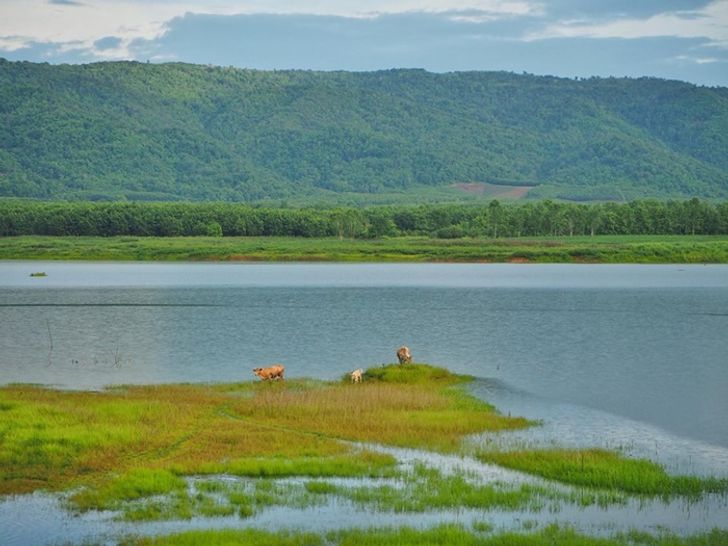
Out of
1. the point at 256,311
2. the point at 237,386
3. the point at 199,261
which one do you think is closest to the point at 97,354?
the point at 237,386

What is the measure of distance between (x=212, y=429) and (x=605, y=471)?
10666 mm

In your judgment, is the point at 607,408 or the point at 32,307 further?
the point at 32,307

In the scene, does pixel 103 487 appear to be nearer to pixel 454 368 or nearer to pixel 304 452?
pixel 304 452

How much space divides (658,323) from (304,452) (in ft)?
137

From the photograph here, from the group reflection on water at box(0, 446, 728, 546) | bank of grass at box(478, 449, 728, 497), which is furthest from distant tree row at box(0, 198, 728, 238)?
reflection on water at box(0, 446, 728, 546)

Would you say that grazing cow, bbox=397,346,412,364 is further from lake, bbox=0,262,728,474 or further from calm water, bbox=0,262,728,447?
lake, bbox=0,262,728,474

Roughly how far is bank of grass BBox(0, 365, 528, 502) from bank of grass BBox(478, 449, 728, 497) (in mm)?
2416

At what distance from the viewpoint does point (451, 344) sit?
2066 inches

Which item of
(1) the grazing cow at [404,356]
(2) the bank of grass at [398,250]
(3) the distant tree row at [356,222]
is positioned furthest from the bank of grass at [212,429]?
(3) the distant tree row at [356,222]

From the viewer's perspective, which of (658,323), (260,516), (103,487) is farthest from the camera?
(658,323)

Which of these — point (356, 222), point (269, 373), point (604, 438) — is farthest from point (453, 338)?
point (356, 222)

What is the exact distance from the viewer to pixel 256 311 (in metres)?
71.2

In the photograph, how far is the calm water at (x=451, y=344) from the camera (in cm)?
2741

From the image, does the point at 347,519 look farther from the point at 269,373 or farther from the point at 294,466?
the point at 269,373
